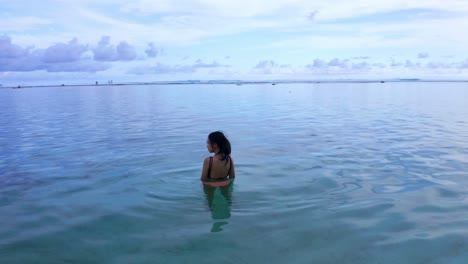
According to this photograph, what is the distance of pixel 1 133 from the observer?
21.5 meters

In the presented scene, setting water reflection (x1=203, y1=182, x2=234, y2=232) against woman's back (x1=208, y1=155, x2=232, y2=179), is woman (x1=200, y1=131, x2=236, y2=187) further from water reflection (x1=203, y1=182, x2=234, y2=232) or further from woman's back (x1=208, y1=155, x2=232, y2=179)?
water reflection (x1=203, y1=182, x2=234, y2=232)

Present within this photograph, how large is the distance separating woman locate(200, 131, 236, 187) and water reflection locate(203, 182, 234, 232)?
0.15 m

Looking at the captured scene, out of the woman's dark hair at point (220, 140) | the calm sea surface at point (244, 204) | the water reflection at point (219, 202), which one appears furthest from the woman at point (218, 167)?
the calm sea surface at point (244, 204)

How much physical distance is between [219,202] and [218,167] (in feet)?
3.14

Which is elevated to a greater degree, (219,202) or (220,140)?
(220,140)

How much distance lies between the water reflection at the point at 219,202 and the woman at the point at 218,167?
0.50 feet

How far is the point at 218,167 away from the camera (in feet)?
30.0

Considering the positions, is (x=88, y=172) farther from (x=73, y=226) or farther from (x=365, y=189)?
(x=365, y=189)

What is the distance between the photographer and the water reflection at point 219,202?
7.40m

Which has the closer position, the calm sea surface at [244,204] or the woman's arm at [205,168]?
the calm sea surface at [244,204]

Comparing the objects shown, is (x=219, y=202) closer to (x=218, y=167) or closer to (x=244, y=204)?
(x=244, y=204)

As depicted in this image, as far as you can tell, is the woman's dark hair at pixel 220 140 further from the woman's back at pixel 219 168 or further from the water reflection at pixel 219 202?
the water reflection at pixel 219 202

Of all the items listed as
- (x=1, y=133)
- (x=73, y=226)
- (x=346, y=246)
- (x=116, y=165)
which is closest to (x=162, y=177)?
(x=116, y=165)

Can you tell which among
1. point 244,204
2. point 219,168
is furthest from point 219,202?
point 219,168
